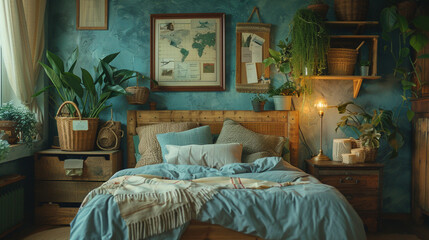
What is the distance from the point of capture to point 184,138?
313 centimetres

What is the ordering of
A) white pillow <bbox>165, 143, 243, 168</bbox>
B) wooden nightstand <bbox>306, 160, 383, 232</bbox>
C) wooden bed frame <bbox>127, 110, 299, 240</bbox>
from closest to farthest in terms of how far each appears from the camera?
white pillow <bbox>165, 143, 243, 168</bbox> → wooden nightstand <bbox>306, 160, 383, 232</bbox> → wooden bed frame <bbox>127, 110, 299, 240</bbox>

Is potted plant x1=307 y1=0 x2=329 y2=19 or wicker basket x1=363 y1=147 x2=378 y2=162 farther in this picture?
potted plant x1=307 y1=0 x2=329 y2=19

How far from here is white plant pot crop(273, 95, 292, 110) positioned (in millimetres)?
3426

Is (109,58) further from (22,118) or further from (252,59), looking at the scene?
(252,59)

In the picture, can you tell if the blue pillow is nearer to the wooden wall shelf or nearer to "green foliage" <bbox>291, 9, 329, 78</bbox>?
"green foliage" <bbox>291, 9, 329, 78</bbox>

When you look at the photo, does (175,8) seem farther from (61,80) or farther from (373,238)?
(373,238)

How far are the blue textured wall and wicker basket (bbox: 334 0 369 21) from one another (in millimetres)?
214

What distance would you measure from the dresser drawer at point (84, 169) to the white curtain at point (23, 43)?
498 mm

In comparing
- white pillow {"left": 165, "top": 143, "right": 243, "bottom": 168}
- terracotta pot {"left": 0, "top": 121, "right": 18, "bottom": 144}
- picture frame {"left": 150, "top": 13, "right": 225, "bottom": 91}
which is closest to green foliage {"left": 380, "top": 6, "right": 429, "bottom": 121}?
picture frame {"left": 150, "top": 13, "right": 225, "bottom": 91}

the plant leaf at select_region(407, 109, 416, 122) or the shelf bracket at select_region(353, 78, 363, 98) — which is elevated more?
the shelf bracket at select_region(353, 78, 363, 98)

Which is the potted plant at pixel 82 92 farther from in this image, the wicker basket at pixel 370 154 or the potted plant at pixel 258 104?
the wicker basket at pixel 370 154

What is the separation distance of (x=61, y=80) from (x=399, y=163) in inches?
136

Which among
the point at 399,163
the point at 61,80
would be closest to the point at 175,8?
the point at 61,80

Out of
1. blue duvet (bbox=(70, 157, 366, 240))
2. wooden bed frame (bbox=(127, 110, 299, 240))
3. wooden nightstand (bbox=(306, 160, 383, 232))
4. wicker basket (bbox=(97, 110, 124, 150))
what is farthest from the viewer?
wooden bed frame (bbox=(127, 110, 299, 240))
